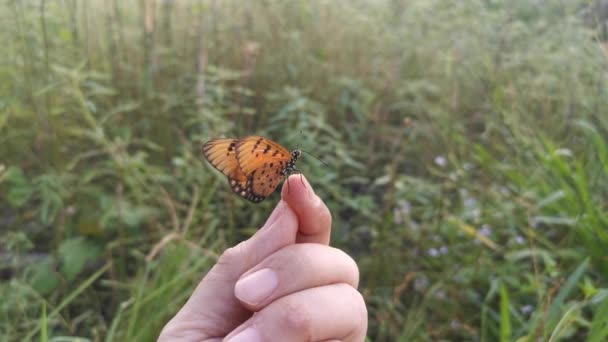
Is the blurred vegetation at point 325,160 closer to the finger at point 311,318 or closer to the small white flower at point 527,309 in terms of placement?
the small white flower at point 527,309

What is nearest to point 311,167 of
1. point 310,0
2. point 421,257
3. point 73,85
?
point 421,257

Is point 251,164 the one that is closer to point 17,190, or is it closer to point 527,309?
point 527,309

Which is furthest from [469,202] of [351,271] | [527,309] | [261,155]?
[261,155]

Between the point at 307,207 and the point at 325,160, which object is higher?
the point at 307,207

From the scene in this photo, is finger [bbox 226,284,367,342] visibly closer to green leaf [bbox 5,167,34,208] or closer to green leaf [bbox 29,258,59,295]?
green leaf [bbox 29,258,59,295]

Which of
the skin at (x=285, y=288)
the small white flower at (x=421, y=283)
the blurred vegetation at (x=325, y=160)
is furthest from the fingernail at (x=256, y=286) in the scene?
the small white flower at (x=421, y=283)

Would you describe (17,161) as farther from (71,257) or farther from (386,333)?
(386,333)
